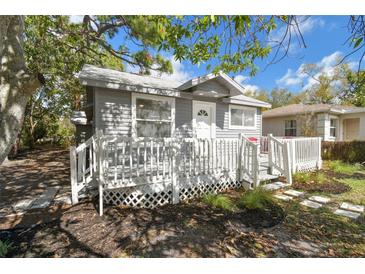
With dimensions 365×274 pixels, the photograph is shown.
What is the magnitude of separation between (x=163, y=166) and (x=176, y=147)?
1.80 feet

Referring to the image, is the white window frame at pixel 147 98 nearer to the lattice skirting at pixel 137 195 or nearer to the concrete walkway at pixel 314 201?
the lattice skirting at pixel 137 195

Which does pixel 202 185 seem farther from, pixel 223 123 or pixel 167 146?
pixel 223 123

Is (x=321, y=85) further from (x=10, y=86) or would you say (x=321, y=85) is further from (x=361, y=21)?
(x=10, y=86)

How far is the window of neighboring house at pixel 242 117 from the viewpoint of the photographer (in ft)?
28.7

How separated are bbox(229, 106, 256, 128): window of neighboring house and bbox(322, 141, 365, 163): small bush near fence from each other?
18.7 feet

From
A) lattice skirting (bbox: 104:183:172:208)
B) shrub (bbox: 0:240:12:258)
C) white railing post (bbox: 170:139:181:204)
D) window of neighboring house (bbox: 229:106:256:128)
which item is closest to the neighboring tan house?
window of neighboring house (bbox: 229:106:256:128)

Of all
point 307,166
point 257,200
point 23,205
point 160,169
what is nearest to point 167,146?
point 160,169

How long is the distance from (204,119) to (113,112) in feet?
11.9

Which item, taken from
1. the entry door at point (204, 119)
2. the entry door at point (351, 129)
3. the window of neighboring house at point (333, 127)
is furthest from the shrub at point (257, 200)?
the entry door at point (351, 129)

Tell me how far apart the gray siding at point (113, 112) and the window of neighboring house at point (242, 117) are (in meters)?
4.63

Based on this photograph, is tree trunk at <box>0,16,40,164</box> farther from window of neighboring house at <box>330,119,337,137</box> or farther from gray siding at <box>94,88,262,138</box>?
window of neighboring house at <box>330,119,337,137</box>

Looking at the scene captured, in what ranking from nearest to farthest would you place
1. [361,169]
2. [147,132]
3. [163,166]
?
[163,166] → [147,132] → [361,169]

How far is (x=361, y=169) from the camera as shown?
28.6 feet
